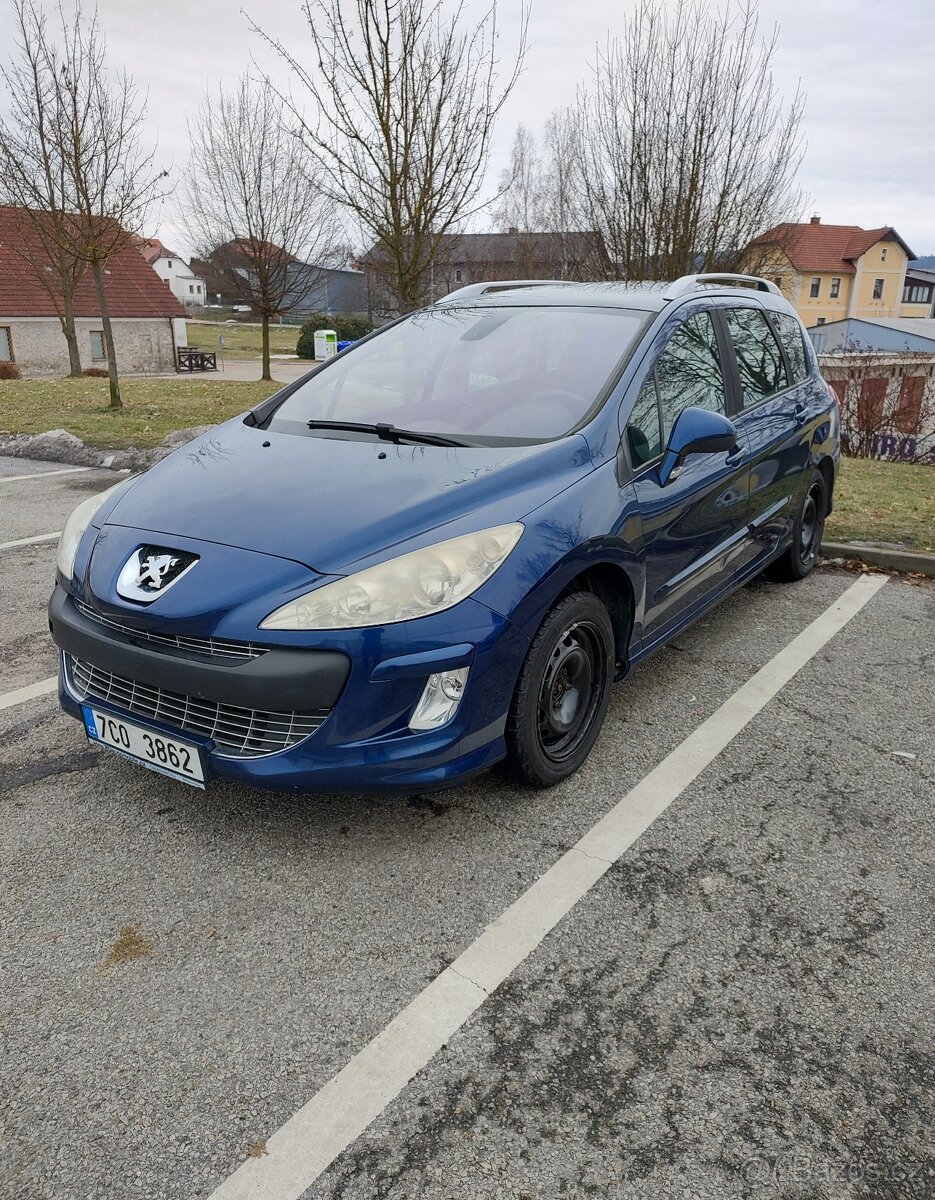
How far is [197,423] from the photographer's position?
39.1 ft

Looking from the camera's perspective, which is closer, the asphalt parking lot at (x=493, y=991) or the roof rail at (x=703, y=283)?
the asphalt parking lot at (x=493, y=991)

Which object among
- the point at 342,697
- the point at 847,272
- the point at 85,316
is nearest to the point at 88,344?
the point at 85,316

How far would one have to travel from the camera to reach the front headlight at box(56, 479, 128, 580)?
3043mm

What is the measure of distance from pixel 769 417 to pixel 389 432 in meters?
2.10

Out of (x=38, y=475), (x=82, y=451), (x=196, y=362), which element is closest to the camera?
(x=38, y=475)

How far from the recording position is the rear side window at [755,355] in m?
4.30

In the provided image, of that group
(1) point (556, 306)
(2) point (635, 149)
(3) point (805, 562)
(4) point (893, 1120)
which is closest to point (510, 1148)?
(4) point (893, 1120)

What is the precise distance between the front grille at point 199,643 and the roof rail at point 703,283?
2501 mm

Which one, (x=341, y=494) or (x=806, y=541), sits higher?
(x=341, y=494)

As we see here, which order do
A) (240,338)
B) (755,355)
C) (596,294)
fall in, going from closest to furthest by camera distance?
1. (596,294)
2. (755,355)
3. (240,338)

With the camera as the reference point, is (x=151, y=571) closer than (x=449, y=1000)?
No

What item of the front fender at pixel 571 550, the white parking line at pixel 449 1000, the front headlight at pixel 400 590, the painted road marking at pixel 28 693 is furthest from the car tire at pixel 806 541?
the painted road marking at pixel 28 693

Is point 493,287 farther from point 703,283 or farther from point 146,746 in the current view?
point 146,746

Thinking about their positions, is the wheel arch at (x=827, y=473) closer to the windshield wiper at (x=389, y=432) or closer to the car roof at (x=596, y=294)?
the car roof at (x=596, y=294)
